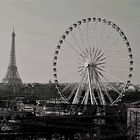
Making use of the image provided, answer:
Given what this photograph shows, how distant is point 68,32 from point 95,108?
34.5 feet

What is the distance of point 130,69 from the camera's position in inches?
1975

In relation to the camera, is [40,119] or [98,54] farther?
[98,54]

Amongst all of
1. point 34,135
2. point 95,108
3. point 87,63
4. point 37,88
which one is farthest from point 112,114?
Answer: point 37,88

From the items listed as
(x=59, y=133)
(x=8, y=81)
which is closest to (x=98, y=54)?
(x=59, y=133)

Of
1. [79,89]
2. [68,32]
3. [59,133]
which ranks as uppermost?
[68,32]

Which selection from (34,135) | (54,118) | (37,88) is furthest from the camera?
(37,88)

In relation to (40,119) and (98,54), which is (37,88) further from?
(40,119)

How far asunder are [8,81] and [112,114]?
10239cm

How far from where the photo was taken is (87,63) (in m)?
47.2

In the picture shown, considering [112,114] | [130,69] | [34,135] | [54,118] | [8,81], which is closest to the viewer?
[34,135]

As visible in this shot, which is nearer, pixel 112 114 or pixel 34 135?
pixel 34 135

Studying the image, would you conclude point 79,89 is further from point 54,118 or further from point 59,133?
point 59,133

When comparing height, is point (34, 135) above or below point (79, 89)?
below

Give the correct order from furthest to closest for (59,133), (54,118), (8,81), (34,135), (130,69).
→ (8,81) → (130,69) → (54,118) → (59,133) → (34,135)
